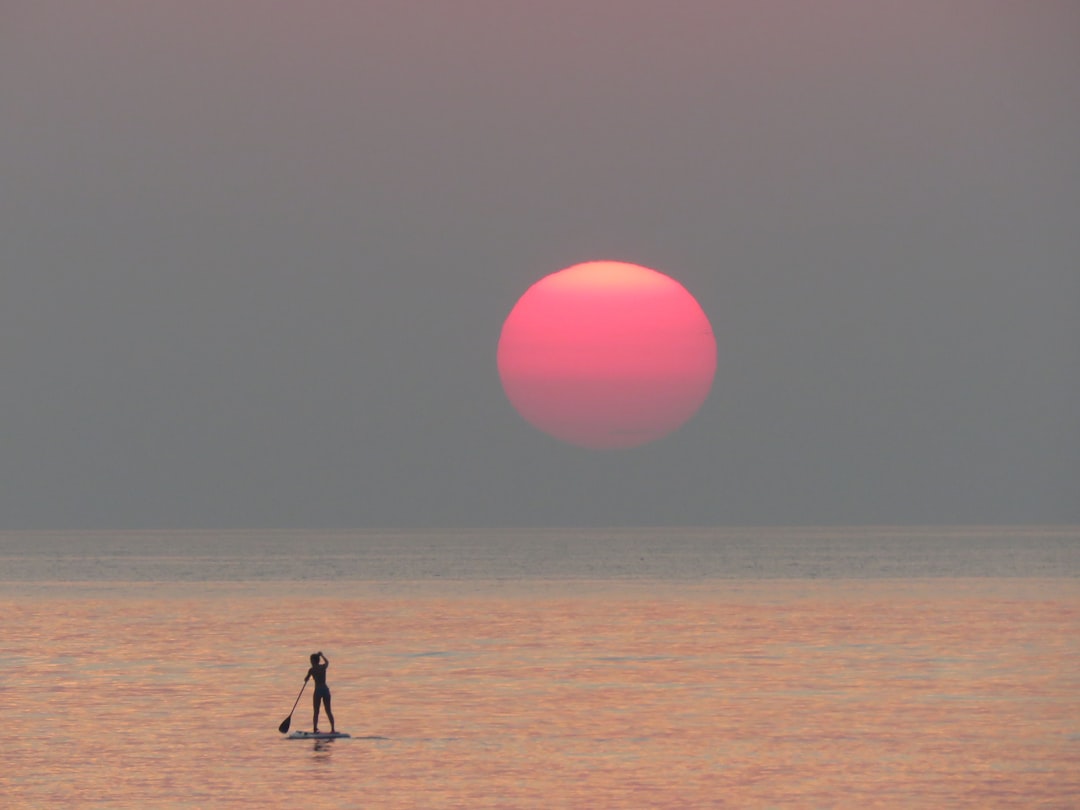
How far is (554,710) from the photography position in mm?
44469

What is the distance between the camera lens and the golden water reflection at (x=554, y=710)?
107 ft

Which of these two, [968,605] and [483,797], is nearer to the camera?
[483,797]

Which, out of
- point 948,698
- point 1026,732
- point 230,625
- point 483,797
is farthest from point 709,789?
point 230,625

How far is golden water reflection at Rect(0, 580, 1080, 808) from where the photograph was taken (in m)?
32.8

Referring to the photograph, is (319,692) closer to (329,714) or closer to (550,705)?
(329,714)

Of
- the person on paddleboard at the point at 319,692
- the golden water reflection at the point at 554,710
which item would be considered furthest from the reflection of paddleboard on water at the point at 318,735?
the golden water reflection at the point at 554,710

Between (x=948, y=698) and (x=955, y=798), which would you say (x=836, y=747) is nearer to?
(x=955, y=798)

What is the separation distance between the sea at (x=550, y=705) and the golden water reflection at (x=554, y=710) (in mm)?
116

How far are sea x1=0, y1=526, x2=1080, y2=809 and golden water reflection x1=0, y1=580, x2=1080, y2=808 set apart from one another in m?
0.12

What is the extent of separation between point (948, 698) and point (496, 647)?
71.2ft

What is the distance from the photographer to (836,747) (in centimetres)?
3791

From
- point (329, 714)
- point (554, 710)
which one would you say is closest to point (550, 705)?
point (554, 710)

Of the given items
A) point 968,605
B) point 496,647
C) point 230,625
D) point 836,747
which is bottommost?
point 836,747

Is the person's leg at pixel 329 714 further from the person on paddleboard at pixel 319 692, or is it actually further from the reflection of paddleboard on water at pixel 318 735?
the reflection of paddleboard on water at pixel 318 735
